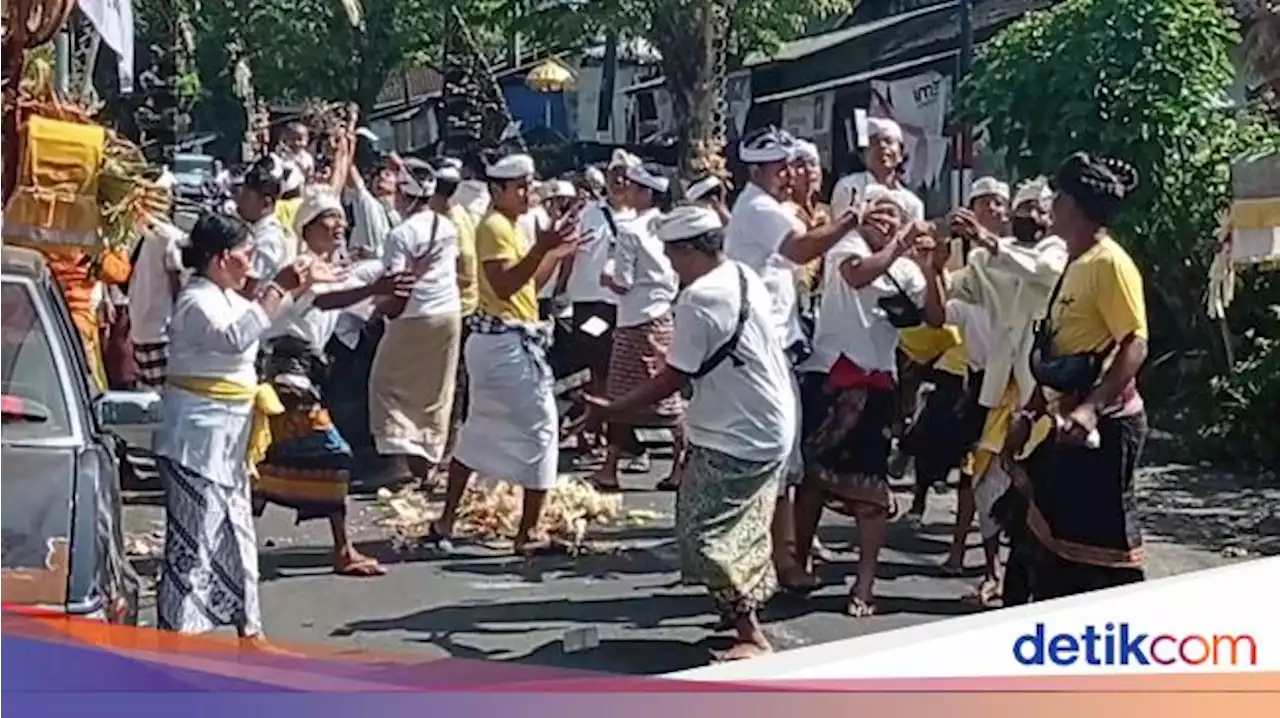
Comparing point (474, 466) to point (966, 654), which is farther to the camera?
point (474, 466)

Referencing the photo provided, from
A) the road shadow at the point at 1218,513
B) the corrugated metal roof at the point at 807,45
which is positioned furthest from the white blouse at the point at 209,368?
the road shadow at the point at 1218,513

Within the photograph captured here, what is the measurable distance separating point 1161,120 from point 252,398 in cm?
208

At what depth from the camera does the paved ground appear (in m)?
3.34

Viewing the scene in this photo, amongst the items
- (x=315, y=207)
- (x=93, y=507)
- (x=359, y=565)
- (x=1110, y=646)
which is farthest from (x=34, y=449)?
(x=1110, y=646)

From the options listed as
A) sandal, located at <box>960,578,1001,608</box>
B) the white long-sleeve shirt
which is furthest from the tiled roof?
the white long-sleeve shirt

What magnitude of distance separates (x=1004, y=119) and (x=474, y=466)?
8.10 feet

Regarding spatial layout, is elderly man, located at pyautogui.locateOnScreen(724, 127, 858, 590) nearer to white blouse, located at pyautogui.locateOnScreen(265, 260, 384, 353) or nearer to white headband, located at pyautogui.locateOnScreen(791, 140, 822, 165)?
white headband, located at pyautogui.locateOnScreen(791, 140, 822, 165)

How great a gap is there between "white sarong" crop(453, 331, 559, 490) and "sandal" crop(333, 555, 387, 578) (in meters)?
1.07

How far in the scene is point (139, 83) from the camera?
3256mm

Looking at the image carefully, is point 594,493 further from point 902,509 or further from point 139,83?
point 139,83

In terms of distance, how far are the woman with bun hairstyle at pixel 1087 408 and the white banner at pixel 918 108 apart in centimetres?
27

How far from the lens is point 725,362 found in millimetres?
4457

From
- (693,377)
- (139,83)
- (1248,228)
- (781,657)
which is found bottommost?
(781,657)

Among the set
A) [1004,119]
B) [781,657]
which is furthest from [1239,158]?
[781,657]
